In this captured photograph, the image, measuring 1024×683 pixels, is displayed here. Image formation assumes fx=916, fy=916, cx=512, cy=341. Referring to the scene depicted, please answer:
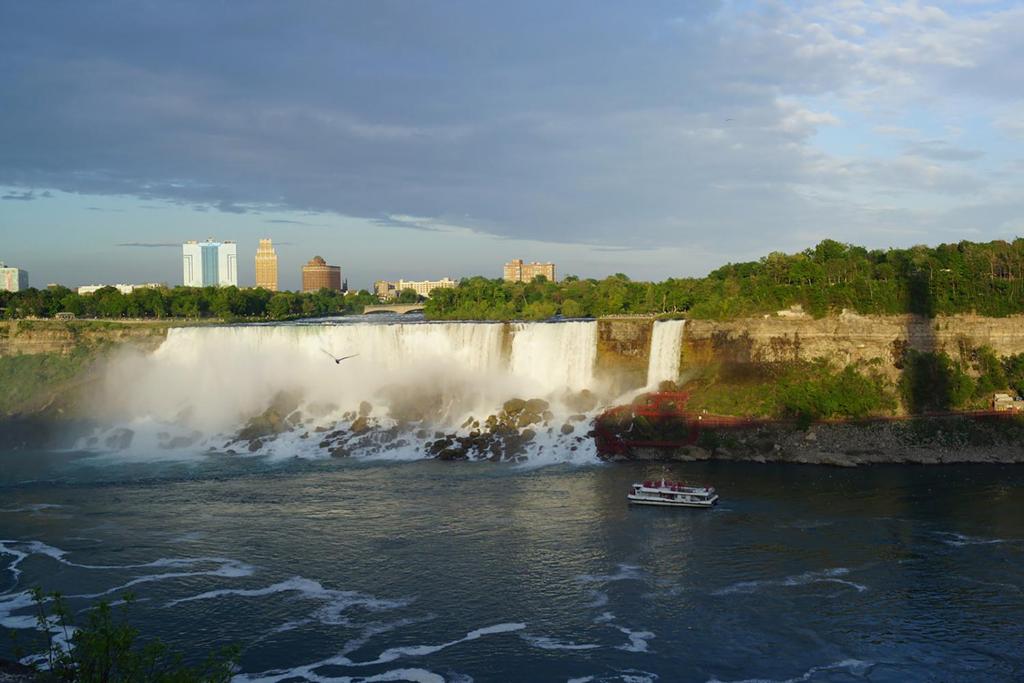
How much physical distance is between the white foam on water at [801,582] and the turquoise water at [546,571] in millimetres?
107

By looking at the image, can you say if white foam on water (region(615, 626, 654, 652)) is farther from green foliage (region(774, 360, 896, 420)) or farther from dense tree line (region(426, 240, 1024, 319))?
dense tree line (region(426, 240, 1024, 319))

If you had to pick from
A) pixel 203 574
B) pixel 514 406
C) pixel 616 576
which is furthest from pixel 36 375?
pixel 616 576

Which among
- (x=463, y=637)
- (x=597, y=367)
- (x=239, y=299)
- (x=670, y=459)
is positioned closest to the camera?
(x=463, y=637)

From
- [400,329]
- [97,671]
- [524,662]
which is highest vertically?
[400,329]

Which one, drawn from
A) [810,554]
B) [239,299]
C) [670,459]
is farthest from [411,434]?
[239,299]

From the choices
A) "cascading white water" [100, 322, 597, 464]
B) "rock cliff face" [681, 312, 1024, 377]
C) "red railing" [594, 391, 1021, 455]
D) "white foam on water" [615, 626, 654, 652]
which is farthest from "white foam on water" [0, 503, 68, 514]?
"rock cliff face" [681, 312, 1024, 377]

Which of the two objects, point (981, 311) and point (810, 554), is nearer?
point (810, 554)

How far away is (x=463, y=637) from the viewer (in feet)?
70.7

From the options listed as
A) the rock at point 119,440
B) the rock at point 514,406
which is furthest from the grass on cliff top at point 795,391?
the rock at point 119,440

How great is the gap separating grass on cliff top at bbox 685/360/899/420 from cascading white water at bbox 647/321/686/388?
5.98ft

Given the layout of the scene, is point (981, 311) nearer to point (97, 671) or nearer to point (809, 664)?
point (809, 664)

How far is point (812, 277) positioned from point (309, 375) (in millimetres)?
29786

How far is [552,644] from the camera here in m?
21.1

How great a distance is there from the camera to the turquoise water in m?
20.5
